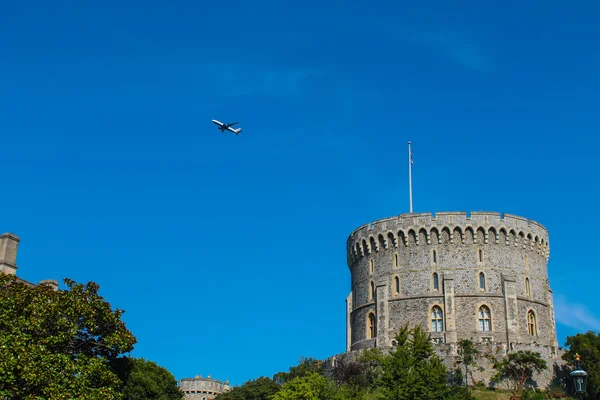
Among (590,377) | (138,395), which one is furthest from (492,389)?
(138,395)

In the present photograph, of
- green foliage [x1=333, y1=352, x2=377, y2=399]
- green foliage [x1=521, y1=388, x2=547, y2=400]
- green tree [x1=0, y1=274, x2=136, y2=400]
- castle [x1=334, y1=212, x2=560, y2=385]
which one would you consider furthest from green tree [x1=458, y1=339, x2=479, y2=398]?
green tree [x1=0, y1=274, x2=136, y2=400]

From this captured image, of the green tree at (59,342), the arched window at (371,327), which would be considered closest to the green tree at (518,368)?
the arched window at (371,327)

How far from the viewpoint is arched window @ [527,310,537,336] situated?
244 feet

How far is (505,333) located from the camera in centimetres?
7212

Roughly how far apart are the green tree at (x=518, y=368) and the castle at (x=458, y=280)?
6770 millimetres

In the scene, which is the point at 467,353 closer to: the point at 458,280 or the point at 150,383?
the point at 458,280

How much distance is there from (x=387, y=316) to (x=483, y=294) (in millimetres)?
8624

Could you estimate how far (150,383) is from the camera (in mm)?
68812

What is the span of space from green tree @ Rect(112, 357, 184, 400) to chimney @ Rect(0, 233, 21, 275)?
1203cm

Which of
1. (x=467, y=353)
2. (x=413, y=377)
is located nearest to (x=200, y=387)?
(x=467, y=353)

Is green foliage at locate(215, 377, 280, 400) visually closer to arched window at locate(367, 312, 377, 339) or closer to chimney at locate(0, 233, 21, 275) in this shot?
arched window at locate(367, 312, 377, 339)

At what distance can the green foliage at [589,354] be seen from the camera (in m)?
60.1

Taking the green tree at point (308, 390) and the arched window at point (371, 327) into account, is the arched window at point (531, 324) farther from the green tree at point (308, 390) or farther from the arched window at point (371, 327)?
the green tree at point (308, 390)

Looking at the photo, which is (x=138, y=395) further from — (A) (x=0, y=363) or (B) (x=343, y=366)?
(A) (x=0, y=363)
